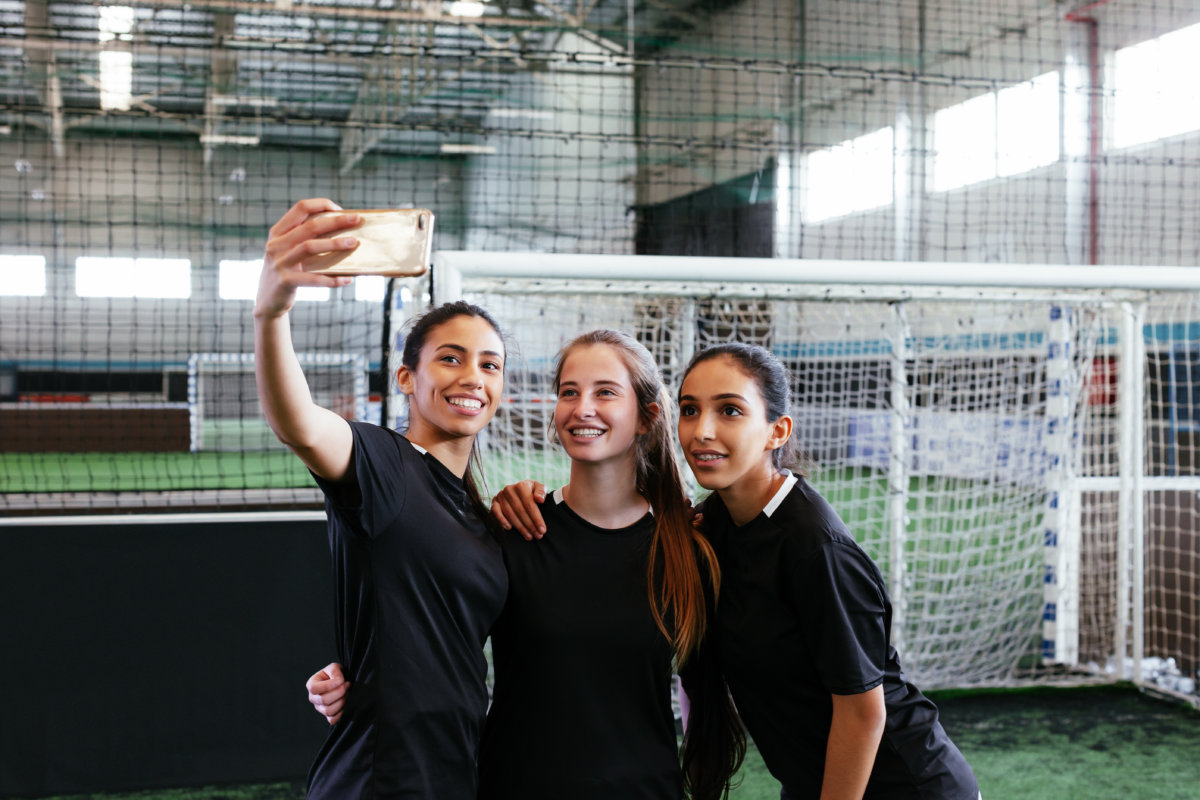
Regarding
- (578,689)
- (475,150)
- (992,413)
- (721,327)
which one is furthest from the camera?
(475,150)

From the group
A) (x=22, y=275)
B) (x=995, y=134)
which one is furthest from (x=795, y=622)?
(x=22, y=275)

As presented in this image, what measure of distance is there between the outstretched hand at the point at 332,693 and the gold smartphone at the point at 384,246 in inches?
25.8

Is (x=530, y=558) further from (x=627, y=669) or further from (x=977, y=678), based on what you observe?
(x=977, y=678)

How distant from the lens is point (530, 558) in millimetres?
1512

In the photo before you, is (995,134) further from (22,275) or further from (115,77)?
(22,275)

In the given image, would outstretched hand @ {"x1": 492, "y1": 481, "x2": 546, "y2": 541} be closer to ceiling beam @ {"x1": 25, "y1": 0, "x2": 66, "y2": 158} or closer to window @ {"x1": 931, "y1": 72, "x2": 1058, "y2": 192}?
window @ {"x1": 931, "y1": 72, "x2": 1058, "y2": 192}

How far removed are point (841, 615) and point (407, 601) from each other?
2.01ft

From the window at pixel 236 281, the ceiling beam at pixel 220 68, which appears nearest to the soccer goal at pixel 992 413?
the ceiling beam at pixel 220 68

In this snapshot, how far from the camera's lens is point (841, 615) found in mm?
1406

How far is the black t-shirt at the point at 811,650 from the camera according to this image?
142cm

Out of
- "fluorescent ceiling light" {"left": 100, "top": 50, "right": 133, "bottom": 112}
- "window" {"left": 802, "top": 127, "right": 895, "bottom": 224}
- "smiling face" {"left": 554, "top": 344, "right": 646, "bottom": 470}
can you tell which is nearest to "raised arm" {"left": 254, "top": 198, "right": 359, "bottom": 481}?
"smiling face" {"left": 554, "top": 344, "right": 646, "bottom": 470}

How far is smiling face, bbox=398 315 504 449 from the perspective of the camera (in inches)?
58.1

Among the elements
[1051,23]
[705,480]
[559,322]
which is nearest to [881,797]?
[705,480]

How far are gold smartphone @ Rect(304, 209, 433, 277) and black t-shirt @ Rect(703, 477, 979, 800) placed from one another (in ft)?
2.40
